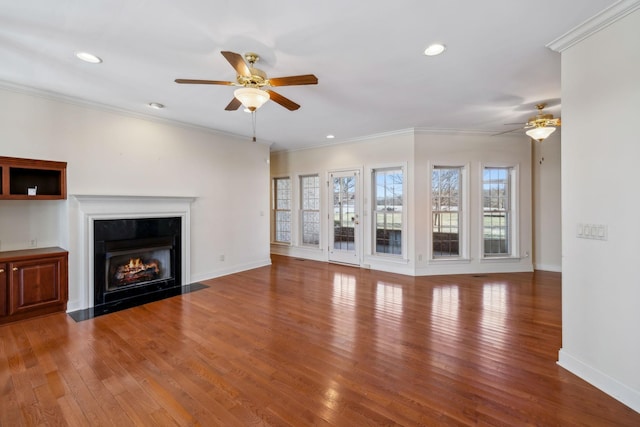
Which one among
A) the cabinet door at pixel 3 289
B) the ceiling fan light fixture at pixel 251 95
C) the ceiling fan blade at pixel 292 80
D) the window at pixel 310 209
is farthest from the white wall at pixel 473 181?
the cabinet door at pixel 3 289

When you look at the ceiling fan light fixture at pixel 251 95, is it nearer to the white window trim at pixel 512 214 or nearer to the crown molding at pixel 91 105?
the crown molding at pixel 91 105

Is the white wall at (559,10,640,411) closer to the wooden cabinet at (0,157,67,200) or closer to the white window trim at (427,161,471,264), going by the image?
the white window trim at (427,161,471,264)

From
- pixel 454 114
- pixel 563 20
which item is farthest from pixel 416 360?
pixel 454 114

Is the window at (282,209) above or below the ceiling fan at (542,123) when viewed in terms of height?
below

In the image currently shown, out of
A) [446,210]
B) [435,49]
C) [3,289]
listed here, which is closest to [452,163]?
[446,210]

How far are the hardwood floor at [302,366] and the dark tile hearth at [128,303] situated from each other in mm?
184

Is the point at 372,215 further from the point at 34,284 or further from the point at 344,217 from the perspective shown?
the point at 34,284

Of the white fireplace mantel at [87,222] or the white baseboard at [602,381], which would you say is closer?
the white baseboard at [602,381]

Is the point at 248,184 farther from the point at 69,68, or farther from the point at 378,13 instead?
the point at 378,13

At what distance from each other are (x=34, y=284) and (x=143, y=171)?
6.48ft

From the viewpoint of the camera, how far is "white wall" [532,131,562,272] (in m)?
5.61

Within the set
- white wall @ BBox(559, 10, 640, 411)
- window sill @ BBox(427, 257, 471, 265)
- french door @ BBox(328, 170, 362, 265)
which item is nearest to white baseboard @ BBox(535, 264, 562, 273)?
window sill @ BBox(427, 257, 471, 265)

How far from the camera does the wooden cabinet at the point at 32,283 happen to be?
10.4 feet

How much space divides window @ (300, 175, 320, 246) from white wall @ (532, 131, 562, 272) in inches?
186
